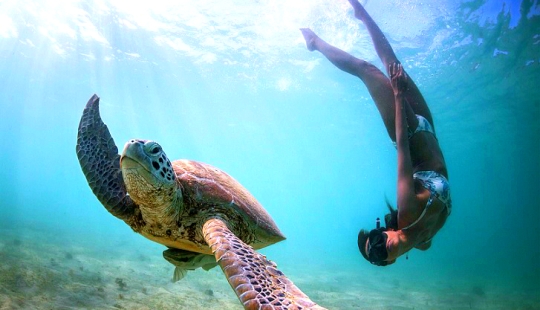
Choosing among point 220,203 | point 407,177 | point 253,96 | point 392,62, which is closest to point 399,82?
point 392,62

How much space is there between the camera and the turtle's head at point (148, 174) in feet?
Answer: 8.65

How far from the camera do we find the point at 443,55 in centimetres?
1712

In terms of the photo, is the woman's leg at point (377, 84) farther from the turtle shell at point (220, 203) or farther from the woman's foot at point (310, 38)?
the turtle shell at point (220, 203)

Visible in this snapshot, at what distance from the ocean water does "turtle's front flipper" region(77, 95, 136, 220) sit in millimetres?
3397

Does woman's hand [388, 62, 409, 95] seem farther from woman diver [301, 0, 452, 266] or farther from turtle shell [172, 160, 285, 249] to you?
turtle shell [172, 160, 285, 249]

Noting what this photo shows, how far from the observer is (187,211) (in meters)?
3.37

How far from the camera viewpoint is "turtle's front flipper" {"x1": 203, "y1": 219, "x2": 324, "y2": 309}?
77.8 inches

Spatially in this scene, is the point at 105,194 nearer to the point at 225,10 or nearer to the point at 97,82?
the point at 225,10

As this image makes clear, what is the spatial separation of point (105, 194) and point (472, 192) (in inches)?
2988

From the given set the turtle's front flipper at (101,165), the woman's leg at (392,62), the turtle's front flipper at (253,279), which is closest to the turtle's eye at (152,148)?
the turtle's front flipper at (253,279)

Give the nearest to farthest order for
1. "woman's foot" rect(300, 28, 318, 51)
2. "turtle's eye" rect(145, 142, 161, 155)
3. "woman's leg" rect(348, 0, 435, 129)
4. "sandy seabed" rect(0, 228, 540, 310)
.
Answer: "turtle's eye" rect(145, 142, 161, 155)
"woman's leg" rect(348, 0, 435, 129)
"sandy seabed" rect(0, 228, 540, 310)
"woman's foot" rect(300, 28, 318, 51)

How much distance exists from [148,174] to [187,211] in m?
0.81

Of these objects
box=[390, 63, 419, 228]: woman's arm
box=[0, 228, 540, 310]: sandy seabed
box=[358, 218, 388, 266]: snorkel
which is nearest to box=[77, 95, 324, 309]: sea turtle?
box=[358, 218, 388, 266]: snorkel

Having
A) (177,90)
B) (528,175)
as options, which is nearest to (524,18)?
(177,90)
